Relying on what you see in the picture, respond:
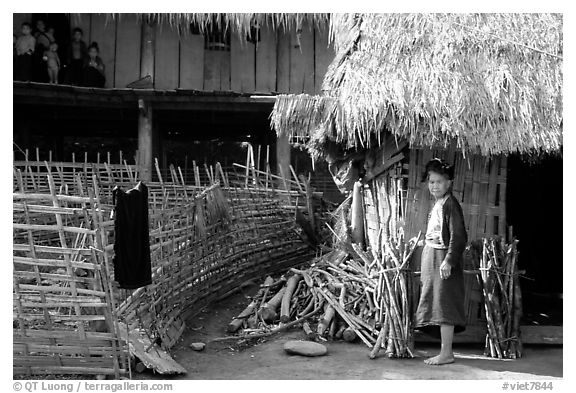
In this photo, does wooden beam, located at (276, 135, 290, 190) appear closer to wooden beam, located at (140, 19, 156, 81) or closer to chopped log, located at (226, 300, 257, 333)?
wooden beam, located at (140, 19, 156, 81)

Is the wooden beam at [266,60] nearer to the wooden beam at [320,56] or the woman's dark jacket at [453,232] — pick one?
the wooden beam at [320,56]

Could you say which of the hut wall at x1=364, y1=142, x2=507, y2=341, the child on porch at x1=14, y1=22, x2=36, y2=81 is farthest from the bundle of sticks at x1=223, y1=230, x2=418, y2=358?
the child on porch at x1=14, y1=22, x2=36, y2=81

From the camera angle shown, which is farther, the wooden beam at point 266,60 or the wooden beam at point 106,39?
the wooden beam at point 266,60

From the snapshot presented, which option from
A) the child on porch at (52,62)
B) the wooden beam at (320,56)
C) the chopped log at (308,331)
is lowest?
the chopped log at (308,331)

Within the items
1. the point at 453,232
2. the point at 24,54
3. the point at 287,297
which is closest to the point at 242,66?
the point at 24,54

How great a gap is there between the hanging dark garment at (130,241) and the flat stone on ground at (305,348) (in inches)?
63.3

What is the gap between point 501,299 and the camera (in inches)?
221

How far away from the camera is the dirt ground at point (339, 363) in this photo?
501 cm

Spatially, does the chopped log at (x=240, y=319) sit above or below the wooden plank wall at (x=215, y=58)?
below

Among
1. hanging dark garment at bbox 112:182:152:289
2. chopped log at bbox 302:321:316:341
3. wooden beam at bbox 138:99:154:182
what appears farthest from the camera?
wooden beam at bbox 138:99:154:182

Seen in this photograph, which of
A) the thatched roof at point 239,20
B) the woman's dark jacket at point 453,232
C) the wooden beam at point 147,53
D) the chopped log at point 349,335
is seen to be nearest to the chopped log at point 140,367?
the chopped log at point 349,335

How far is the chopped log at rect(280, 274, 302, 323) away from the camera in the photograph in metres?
6.27

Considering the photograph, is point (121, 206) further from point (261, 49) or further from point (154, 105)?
point (261, 49)

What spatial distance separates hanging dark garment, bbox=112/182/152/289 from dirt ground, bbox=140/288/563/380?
2.63 feet
